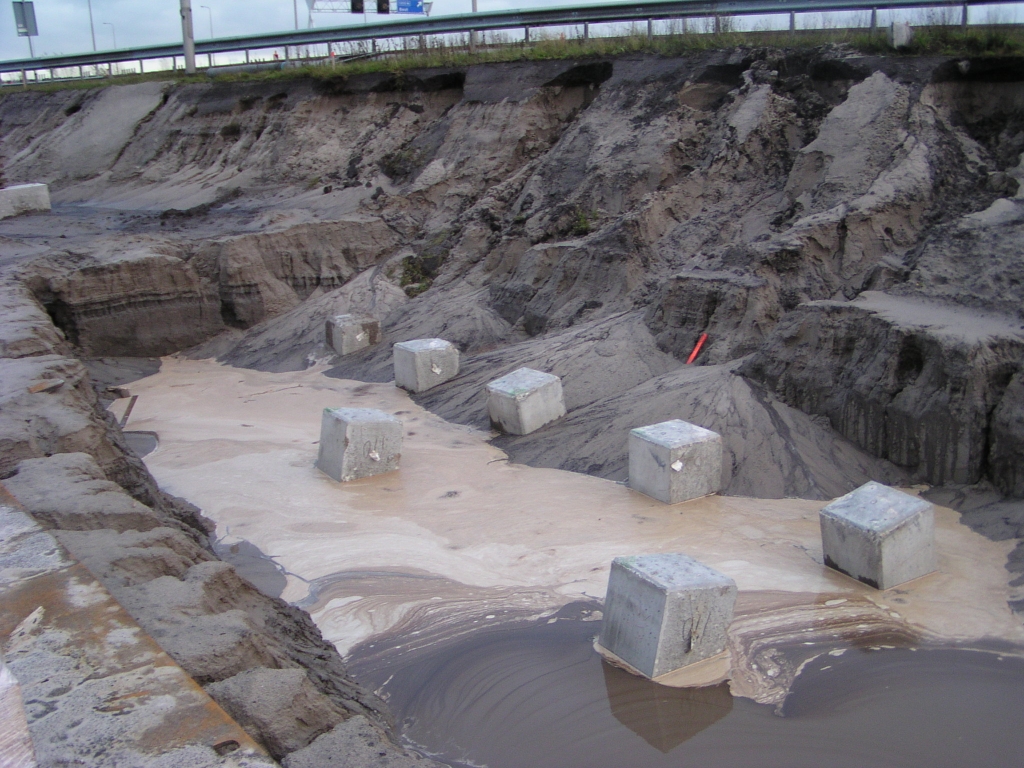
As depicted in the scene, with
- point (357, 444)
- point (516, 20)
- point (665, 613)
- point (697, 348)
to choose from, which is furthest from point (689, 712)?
point (516, 20)

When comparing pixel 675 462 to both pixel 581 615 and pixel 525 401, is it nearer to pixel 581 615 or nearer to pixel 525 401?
pixel 581 615

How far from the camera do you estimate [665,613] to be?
4.12 metres

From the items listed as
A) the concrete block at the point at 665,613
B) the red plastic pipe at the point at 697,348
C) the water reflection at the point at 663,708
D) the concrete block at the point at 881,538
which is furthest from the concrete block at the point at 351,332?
the water reflection at the point at 663,708

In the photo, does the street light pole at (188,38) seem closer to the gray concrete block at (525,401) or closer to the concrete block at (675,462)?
the gray concrete block at (525,401)

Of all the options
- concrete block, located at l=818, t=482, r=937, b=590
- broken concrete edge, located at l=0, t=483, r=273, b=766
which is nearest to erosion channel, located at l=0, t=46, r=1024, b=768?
broken concrete edge, located at l=0, t=483, r=273, b=766

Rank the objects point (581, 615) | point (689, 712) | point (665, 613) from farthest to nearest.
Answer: point (581, 615)
point (665, 613)
point (689, 712)

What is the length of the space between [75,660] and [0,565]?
2.56 feet

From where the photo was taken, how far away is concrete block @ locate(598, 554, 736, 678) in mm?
4160

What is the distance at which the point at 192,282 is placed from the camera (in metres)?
12.4

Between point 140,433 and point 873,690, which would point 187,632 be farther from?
point 140,433

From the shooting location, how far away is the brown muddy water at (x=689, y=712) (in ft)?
12.1

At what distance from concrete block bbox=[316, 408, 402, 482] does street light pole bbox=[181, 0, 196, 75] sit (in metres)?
13.5

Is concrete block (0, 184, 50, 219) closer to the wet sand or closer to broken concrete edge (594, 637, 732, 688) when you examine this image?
the wet sand

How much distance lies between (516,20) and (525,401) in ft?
31.8
